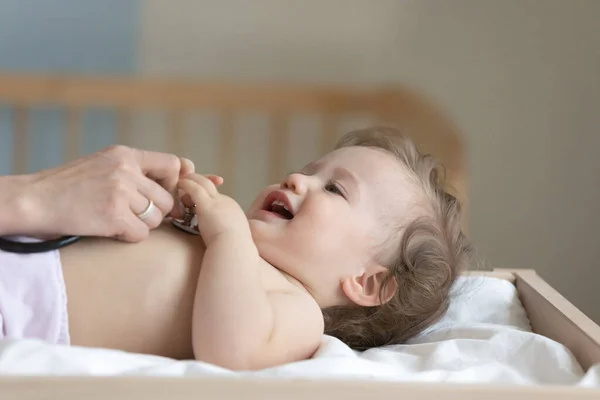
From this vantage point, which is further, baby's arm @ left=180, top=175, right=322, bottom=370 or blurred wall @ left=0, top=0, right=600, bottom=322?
blurred wall @ left=0, top=0, right=600, bottom=322

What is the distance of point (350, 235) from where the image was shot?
1082mm

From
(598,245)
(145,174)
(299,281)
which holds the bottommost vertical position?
(598,245)

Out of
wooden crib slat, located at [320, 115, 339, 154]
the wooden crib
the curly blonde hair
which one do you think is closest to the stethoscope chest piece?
the curly blonde hair

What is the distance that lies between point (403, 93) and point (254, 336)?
152 cm

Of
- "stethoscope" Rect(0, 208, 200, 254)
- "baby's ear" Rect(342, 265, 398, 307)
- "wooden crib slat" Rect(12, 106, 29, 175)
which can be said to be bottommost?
"wooden crib slat" Rect(12, 106, 29, 175)

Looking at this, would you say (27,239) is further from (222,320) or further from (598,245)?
(598,245)

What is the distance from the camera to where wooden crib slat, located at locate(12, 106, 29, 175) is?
2.36m

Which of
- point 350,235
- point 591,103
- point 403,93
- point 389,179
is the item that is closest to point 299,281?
point 350,235

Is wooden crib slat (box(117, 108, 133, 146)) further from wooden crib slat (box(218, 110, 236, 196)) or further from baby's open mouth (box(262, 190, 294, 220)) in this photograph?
baby's open mouth (box(262, 190, 294, 220))

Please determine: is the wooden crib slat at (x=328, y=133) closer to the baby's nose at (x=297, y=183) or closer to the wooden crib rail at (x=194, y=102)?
the wooden crib rail at (x=194, y=102)

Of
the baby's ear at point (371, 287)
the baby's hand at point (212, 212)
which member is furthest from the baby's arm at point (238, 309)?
the baby's ear at point (371, 287)

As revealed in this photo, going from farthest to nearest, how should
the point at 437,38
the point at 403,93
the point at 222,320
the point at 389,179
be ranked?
the point at 437,38 < the point at 403,93 < the point at 389,179 < the point at 222,320

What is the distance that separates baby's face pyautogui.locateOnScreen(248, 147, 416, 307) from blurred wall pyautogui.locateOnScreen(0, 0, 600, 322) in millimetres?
1333

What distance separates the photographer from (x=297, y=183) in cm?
109
